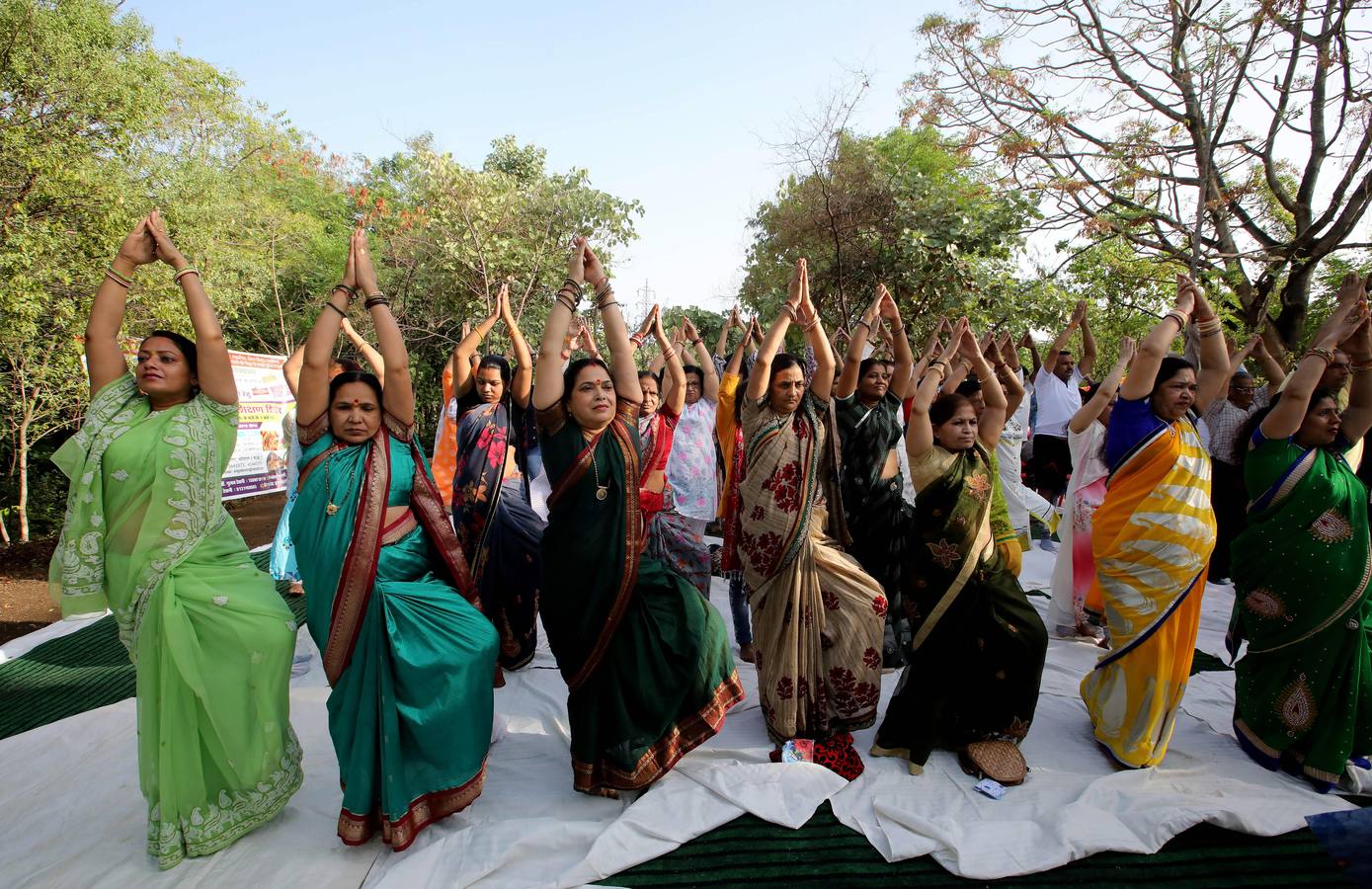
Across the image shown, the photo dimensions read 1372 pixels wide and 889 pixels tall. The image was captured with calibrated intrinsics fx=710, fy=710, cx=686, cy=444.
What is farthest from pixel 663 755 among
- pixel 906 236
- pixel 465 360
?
pixel 906 236

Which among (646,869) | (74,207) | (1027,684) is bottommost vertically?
(646,869)

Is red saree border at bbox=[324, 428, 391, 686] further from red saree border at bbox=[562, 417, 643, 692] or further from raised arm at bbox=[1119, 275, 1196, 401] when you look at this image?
raised arm at bbox=[1119, 275, 1196, 401]

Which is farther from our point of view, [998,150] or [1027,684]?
[998,150]

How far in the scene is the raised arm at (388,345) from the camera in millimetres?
2818

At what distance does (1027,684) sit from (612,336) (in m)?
2.42

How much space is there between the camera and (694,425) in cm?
546

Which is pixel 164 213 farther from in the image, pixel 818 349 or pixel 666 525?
pixel 818 349

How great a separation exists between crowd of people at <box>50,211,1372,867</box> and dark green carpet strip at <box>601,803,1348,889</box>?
1.42 ft

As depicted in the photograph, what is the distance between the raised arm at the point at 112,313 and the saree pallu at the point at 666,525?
8.13ft

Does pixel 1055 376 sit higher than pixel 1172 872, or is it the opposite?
pixel 1055 376

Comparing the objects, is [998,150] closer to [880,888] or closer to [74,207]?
[880,888]

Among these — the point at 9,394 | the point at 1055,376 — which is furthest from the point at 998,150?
the point at 9,394

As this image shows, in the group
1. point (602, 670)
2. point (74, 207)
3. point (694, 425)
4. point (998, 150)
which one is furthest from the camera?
point (998, 150)

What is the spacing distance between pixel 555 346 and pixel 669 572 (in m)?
1.09
